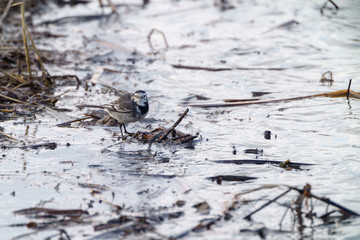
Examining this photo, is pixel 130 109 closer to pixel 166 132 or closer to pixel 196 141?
pixel 166 132

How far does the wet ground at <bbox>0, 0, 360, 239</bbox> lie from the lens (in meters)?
4.98

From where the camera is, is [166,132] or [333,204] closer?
[333,204]

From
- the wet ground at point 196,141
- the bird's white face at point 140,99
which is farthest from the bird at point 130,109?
the wet ground at point 196,141

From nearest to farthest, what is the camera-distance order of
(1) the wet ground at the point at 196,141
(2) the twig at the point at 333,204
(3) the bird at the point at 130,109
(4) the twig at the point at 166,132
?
(2) the twig at the point at 333,204 < (1) the wet ground at the point at 196,141 < (4) the twig at the point at 166,132 < (3) the bird at the point at 130,109

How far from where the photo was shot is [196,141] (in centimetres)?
744

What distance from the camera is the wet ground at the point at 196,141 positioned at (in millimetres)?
4980

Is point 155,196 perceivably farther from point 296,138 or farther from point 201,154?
point 296,138

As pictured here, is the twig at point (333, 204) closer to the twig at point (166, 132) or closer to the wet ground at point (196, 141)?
the wet ground at point (196, 141)

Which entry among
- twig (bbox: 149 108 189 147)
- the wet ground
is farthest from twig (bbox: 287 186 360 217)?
twig (bbox: 149 108 189 147)

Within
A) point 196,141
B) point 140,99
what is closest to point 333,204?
point 196,141

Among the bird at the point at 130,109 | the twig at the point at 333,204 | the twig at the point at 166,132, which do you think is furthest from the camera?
the bird at the point at 130,109

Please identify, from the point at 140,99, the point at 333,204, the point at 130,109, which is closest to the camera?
the point at 333,204

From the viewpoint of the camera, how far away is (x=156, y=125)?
27.8ft

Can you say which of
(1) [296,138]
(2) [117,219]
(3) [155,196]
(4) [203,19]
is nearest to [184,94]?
(1) [296,138]
